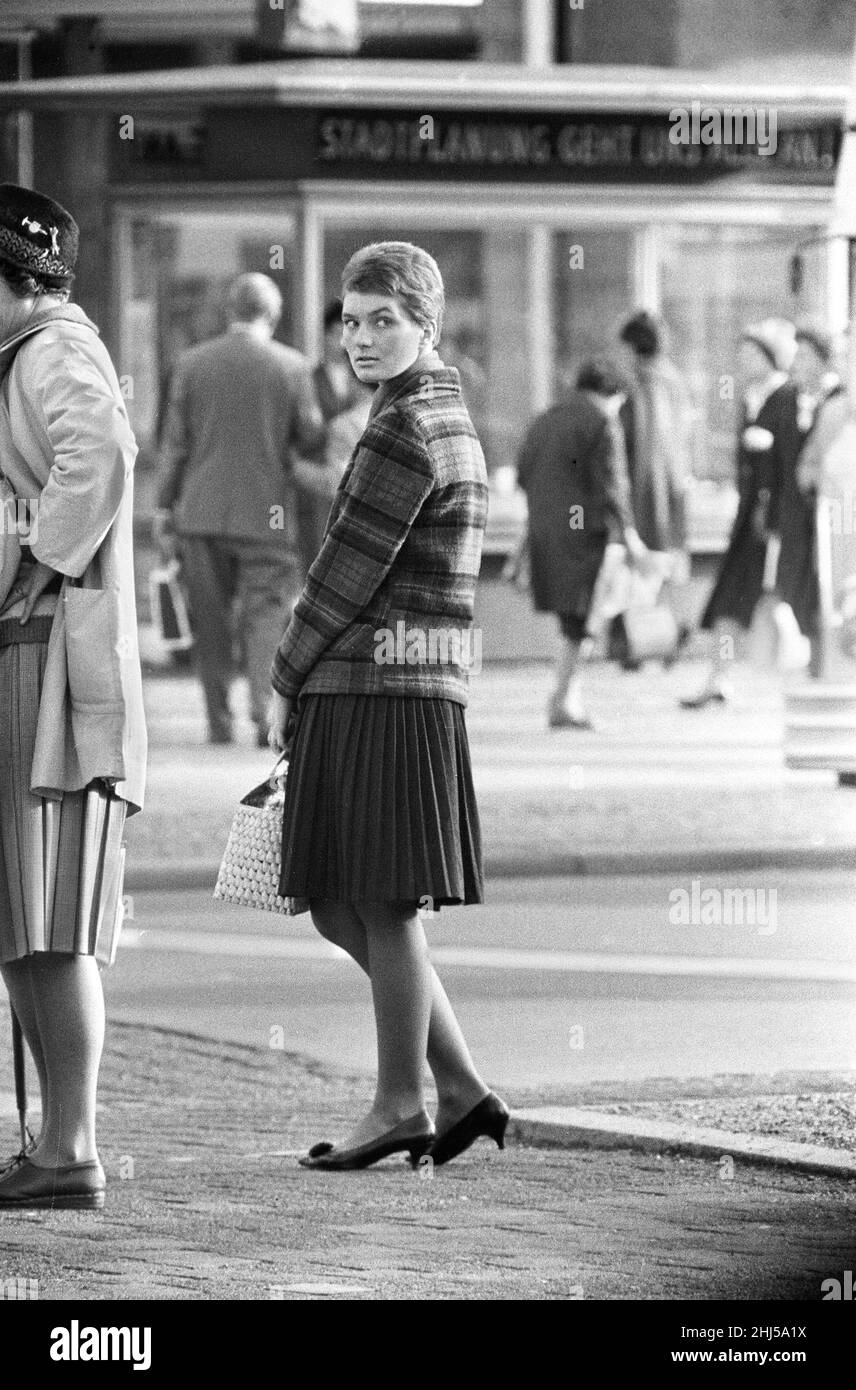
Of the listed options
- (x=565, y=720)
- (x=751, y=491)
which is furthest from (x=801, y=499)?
(x=565, y=720)

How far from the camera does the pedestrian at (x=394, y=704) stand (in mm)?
6324

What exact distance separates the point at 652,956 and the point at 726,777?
4.06 metres

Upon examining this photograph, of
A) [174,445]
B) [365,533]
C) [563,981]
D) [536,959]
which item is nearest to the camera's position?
[365,533]

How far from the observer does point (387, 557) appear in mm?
Result: 6309

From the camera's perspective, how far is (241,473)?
14.6m

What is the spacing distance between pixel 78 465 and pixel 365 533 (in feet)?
2.15

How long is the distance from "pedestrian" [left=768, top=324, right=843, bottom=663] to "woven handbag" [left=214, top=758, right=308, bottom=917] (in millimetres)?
9457

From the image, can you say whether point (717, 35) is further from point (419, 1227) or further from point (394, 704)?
point (419, 1227)

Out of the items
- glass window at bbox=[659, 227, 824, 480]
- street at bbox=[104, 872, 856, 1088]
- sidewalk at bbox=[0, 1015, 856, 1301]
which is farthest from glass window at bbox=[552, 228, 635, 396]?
sidewalk at bbox=[0, 1015, 856, 1301]

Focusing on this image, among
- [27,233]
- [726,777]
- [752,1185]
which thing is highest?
[27,233]

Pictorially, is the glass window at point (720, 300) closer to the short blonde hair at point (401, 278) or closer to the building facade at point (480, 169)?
the building facade at point (480, 169)

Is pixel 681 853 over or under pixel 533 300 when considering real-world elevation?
under
